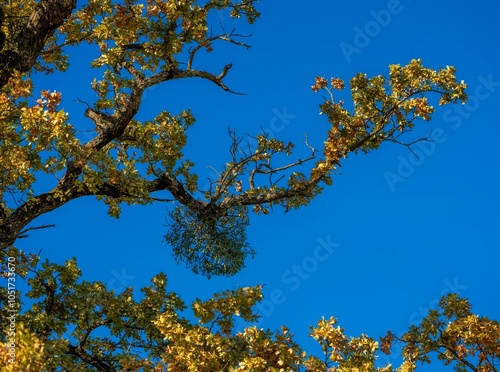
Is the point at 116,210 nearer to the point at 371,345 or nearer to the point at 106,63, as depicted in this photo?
the point at 106,63

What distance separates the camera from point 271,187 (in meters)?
15.9

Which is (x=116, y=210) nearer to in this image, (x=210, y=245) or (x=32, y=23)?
(x=210, y=245)

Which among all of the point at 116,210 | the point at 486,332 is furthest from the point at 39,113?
the point at 486,332

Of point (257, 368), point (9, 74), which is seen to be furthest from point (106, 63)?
point (257, 368)

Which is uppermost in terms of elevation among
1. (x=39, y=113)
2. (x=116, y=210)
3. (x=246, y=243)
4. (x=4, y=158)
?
(x=116, y=210)

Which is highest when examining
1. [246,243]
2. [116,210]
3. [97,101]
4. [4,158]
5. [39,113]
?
[97,101]

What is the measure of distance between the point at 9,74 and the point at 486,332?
1225 centimetres

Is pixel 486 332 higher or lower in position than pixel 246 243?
lower

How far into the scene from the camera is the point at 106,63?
14.6m

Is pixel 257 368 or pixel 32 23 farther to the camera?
pixel 32 23

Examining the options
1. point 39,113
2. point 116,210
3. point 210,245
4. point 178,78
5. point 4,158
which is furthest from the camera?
point 116,210

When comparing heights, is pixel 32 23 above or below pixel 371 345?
above

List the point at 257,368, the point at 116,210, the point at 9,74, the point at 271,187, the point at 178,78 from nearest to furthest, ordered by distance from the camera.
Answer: the point at 257,368 → the point at 9,74 → the point at 178,78 → the point at 271,187 → the point at 116,210

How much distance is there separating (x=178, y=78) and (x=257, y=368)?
802 centimetres
